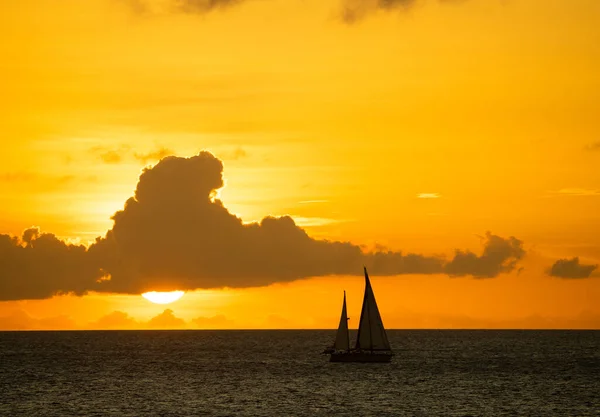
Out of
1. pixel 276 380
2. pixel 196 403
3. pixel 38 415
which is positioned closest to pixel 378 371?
pixel 276 380

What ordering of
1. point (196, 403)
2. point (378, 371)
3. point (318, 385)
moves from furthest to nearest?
point (378, 371) → point (318, 385) → point (196, 403)

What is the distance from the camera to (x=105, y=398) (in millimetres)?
115062

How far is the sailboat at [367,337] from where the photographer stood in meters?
146

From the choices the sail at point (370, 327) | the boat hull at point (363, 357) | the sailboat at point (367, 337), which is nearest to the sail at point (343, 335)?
the sailboat at point (367, 337)

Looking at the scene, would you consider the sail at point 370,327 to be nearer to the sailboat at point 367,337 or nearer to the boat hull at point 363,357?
the sailboat at point 367,337

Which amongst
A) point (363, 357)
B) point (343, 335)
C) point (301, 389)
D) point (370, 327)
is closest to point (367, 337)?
point (370, 327)

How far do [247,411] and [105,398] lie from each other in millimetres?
23404

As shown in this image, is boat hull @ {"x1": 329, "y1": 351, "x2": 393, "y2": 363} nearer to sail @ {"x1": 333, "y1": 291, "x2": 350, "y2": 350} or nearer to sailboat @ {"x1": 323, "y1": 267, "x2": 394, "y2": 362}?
sailboat @ {"x1": 323, "y1": 267, "x2": 394, "y2": 362}

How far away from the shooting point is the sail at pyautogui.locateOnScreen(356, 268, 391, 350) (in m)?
146

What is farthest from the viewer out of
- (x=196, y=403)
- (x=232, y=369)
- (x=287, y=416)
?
(x=232, y=369)

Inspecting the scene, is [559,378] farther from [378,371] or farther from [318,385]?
[318,385]

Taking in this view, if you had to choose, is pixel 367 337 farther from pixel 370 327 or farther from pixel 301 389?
pixel 301 389

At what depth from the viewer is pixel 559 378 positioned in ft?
490

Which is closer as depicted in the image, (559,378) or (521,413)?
(521,413)
